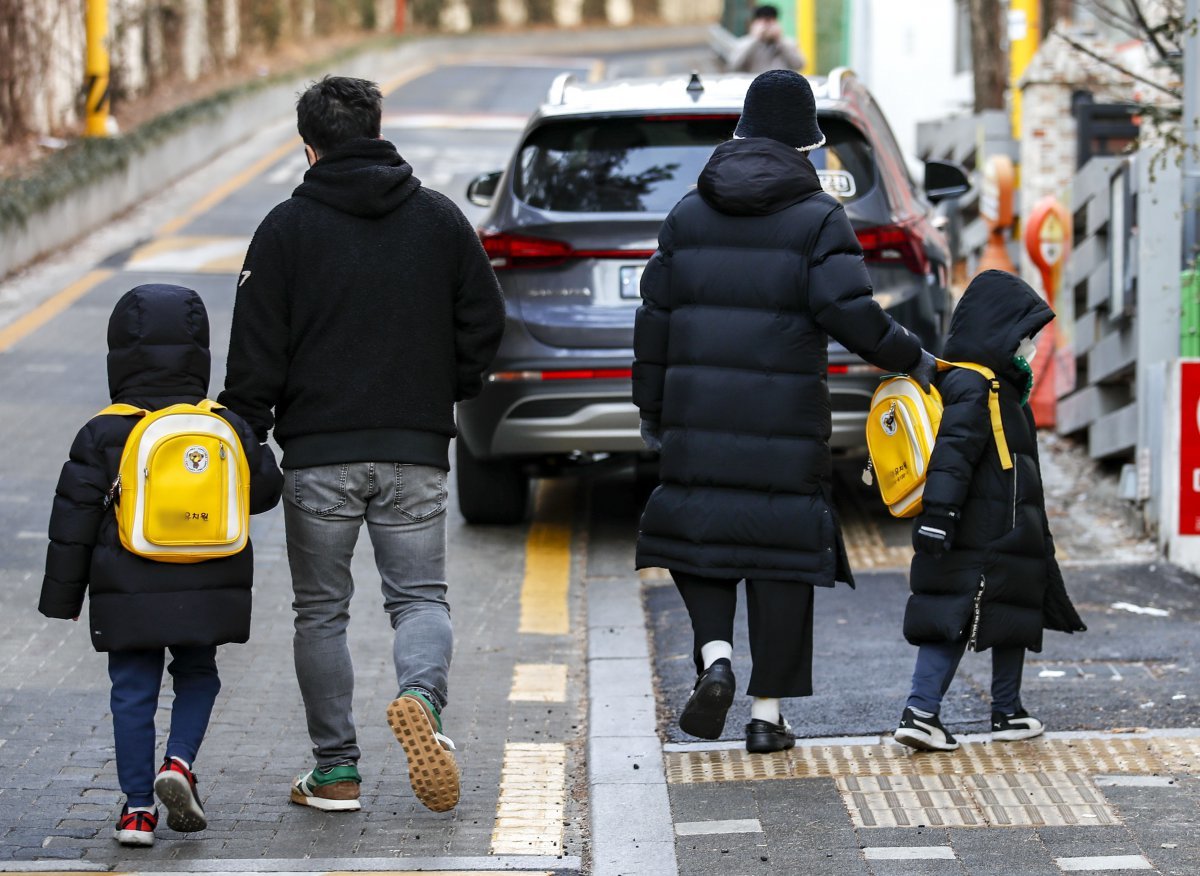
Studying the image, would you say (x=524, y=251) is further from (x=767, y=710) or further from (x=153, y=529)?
(x=153, y=529)

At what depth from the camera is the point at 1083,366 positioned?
9.90m

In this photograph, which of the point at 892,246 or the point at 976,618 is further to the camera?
the point at 892,246

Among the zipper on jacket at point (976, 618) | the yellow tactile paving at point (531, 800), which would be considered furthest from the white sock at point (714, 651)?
the zipper on jacket at point (976, 618)

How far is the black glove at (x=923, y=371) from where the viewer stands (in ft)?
17.1

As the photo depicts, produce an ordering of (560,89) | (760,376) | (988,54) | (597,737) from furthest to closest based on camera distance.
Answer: (988,54)
(560,89)
(597,737)
(760,376)

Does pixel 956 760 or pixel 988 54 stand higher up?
pixel 988 54

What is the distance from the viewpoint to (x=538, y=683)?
6.19m

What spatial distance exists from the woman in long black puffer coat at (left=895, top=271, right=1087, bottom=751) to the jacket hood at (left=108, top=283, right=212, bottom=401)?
197 cm

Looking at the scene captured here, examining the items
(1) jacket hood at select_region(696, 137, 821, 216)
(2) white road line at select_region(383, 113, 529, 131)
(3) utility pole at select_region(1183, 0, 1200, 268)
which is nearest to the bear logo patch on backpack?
(1) jacket hood at select_region(696, 137, 821, 216)

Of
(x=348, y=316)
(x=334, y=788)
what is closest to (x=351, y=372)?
(x=348, y=316)

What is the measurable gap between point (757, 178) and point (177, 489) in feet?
5.64

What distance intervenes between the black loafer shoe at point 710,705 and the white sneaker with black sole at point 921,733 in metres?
0.51

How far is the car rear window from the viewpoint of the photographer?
7535mm

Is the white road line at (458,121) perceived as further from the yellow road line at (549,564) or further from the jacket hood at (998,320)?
the jacket hood at (998,320)
